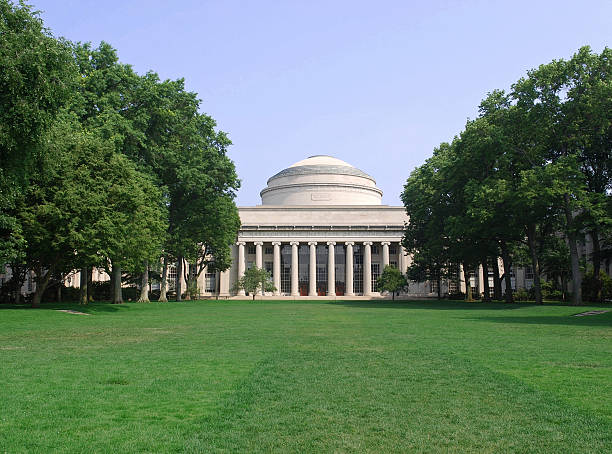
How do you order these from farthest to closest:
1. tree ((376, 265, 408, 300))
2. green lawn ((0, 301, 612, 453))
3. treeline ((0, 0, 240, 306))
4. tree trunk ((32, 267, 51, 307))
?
tree ((376, 265, 408, 300)) → tree trunk ((32, 267, 51, 307)) → treeline ((0, 0, 240, 306)) → green lawn ((0, 301, 612, 453))

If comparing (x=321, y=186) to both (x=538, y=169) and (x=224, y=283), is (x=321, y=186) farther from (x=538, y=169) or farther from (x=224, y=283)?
(x=538, y=169)

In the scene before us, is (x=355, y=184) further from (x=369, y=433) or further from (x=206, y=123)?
(x=369, y=433)

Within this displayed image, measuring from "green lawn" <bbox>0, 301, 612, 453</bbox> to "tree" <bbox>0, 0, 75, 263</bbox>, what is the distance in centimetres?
891

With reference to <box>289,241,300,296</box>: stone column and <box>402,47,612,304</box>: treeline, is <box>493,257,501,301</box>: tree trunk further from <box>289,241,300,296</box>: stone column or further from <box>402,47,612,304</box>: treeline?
<box>289,241,300,296</box>: stone column

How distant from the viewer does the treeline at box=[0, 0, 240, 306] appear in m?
22.6

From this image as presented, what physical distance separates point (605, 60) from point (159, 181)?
33.5 metres

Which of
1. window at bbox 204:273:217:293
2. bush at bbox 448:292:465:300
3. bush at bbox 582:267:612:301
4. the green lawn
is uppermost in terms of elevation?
window at bbox 204:273:217:293

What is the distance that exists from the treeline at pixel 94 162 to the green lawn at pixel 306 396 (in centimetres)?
991

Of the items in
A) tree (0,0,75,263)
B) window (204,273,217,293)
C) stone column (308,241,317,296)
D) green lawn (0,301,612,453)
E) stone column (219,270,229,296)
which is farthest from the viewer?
window (204,273,217,293)

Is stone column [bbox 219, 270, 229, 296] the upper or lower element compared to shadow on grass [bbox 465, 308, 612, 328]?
upper

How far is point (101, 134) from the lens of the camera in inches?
1492

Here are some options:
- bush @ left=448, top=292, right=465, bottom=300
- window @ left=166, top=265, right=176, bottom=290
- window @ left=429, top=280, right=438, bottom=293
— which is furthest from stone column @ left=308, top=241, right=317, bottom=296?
bush @ left=448, top=292, right=465, bottom=300

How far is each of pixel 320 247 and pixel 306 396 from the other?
293ft

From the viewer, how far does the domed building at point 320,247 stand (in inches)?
3693
